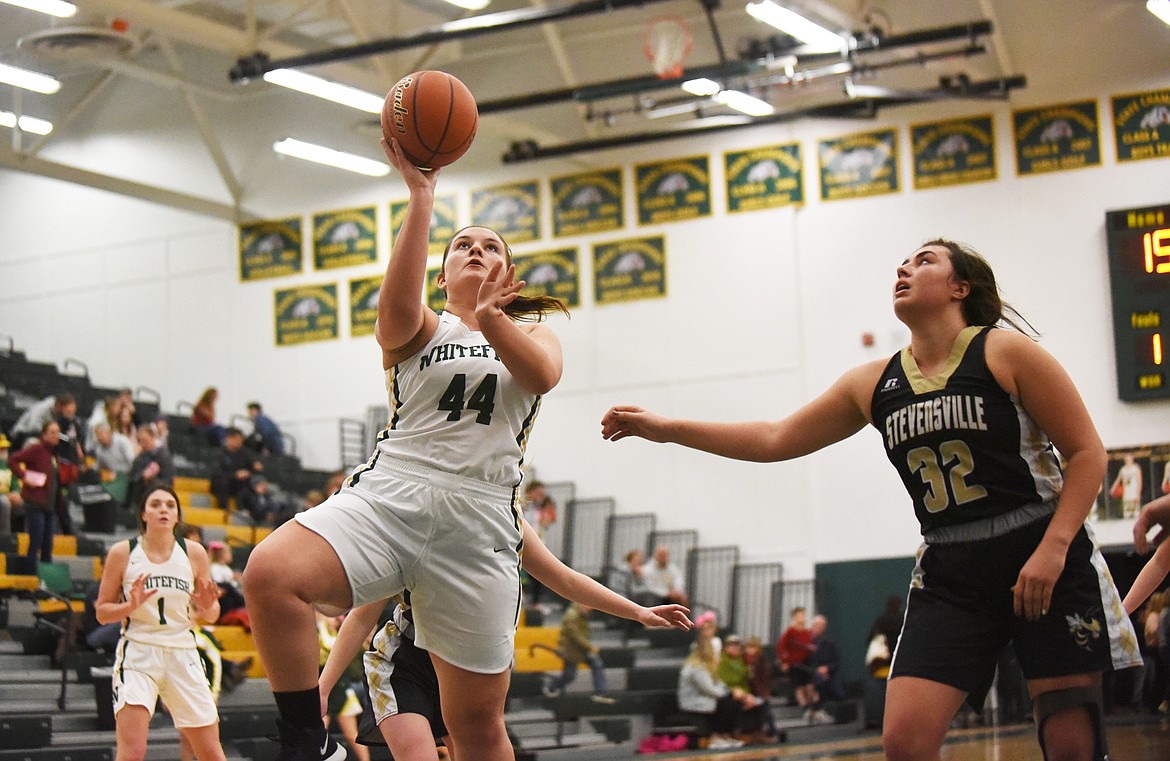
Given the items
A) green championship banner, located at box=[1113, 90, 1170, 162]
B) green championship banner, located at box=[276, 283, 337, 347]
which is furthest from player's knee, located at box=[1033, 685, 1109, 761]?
green championship banner, located at box=[276, 283, 337, 347]

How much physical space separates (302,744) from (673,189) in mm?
17187

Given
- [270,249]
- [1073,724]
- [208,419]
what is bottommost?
[1073,724]

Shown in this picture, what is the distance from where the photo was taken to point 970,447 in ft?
13.5

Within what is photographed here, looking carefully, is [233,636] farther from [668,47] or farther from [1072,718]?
[1072,718]

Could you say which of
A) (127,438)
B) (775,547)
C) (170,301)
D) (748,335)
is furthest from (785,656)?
(170,301)

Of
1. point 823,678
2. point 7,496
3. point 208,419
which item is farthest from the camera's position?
point 208,419

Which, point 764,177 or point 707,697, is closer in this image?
point 707,697

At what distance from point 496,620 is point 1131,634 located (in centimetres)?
183

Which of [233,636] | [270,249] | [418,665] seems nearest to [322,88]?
[270,249]

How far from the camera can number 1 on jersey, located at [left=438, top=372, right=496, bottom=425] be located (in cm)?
402

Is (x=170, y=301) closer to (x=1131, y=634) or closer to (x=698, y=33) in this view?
(x=698, y=33)

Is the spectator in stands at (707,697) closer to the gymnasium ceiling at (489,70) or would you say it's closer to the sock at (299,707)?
the gymnasium ceiling at (489,70)

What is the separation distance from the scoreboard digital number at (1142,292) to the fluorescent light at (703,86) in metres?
4.83

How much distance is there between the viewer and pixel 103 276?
77.9 feet
